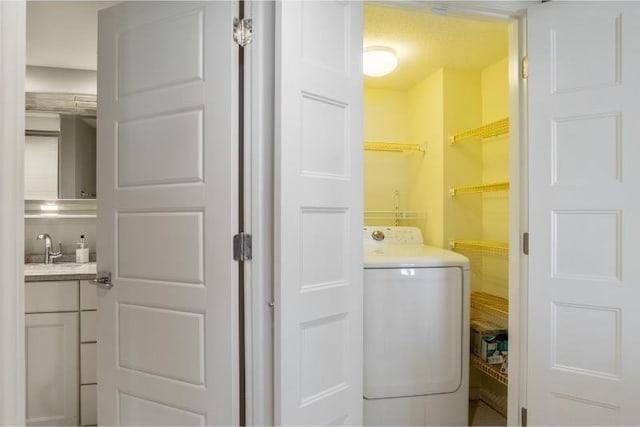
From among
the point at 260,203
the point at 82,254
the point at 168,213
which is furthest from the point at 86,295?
the point at 260,203

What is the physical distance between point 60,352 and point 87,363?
16 centimetres

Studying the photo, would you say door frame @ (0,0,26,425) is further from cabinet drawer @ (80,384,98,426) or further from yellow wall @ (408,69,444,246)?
yellow wall @ (408,69,444,246)

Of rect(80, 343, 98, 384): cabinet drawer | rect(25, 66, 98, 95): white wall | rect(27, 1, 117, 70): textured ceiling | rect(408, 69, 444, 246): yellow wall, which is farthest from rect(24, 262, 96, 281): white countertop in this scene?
rect(408, 69, 444, 246): yellow wall

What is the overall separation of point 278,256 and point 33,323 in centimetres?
167

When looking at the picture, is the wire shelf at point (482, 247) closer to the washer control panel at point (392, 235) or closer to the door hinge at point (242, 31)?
the washer control panel at point (392, 235)

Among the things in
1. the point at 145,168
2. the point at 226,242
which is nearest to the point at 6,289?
the point at 226,242

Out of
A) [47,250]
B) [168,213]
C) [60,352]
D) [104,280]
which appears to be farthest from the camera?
[47,250]

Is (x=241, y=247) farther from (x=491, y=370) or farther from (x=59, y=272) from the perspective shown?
(x=491, y=370)

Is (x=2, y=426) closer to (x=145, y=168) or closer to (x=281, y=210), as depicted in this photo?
(x=281, y=210)

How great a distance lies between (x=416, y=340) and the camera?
1872 mm

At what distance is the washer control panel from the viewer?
2371 millimetres

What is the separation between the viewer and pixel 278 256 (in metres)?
1.23

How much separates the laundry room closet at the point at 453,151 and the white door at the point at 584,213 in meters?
0.49

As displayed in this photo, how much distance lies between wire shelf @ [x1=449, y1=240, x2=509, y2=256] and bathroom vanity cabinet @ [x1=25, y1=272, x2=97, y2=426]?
2302 millimetres
